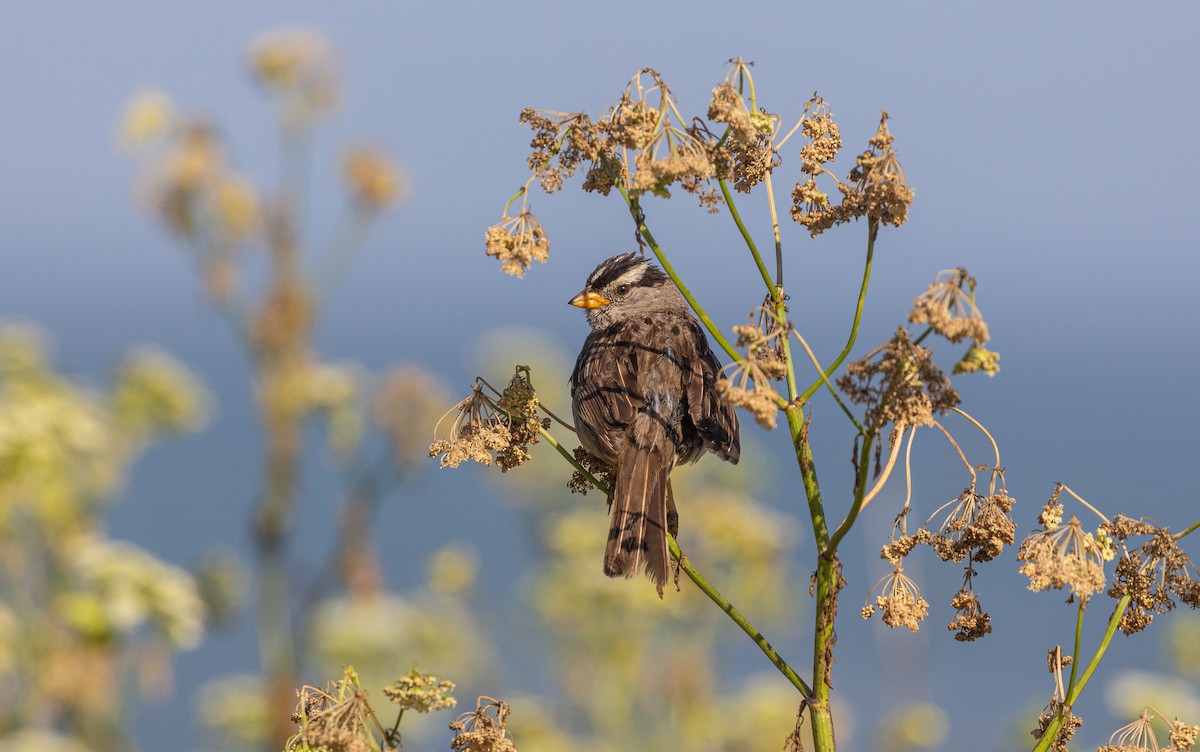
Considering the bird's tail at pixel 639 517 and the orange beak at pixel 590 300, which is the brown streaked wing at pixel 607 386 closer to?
the bird's tail at pixel 639 517

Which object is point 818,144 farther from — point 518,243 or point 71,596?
point 71,596

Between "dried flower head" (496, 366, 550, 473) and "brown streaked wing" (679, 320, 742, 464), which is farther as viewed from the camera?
"brown streaked wing" (679, 320, 742, 464)

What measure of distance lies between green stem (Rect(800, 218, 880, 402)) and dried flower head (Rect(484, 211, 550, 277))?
2.11ft

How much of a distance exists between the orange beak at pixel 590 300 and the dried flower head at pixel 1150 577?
3.08 meters

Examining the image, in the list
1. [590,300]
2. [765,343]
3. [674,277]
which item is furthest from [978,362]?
[590,300]

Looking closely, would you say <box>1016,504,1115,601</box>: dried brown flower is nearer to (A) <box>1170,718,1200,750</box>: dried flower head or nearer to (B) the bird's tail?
(A) <box>1170,718,1200,750</box>: dried flower head

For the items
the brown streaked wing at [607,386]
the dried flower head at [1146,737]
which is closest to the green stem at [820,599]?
the dried flower head at [1146,737]

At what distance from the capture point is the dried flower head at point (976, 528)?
2.41m

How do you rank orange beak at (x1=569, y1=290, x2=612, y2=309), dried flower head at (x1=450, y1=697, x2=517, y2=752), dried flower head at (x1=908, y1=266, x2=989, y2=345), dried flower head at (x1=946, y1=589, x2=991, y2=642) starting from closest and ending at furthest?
dried flower head at (x1=908, y1=266, x2=989, y2=345)
dried flower head at (x1=450, y1=697, x2=517, y2=752)
dried flower head at (x1=946, y1=589, x2=991, y2=642)
orange beak at (x1=569, y1=290, x2=612, y2=309)

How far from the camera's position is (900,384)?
208 centimetres

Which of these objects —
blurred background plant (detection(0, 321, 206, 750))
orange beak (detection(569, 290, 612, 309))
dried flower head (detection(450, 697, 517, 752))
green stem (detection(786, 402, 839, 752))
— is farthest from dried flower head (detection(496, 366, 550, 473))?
blurred background plant (detection(0, 321, 206, 750))

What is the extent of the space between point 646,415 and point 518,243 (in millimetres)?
1587

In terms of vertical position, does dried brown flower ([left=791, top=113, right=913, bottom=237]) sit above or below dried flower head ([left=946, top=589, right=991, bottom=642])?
above

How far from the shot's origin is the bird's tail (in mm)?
3340
